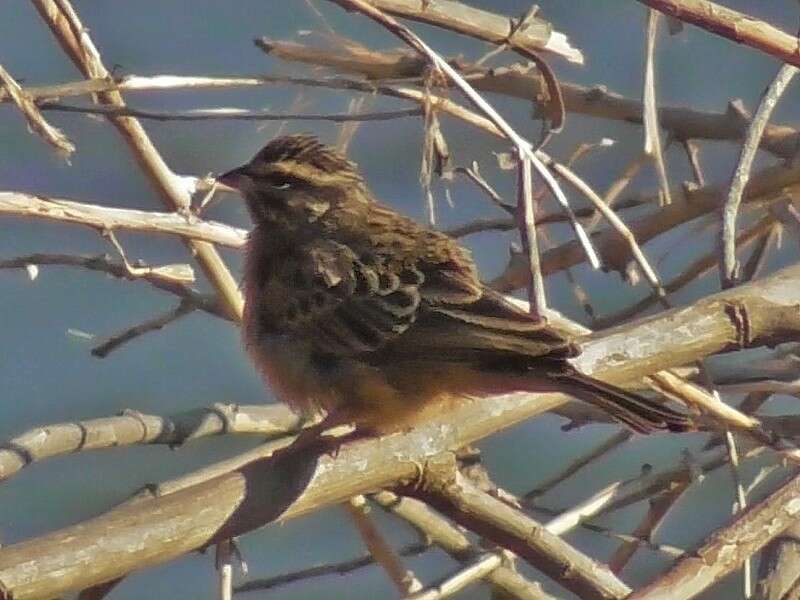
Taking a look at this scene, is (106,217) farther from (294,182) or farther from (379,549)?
(379,549)

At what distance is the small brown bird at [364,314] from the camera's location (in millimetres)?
2795

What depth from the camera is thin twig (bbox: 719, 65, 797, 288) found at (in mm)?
2949

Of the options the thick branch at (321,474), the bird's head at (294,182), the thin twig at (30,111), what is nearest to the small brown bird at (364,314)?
the bird's head at (294,182)

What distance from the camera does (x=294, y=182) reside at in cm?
336

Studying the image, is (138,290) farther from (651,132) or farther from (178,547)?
(178,547)

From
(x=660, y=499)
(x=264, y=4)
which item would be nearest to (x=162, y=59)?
(x=264, y=4)

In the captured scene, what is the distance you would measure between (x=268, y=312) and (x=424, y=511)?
1.71 ft

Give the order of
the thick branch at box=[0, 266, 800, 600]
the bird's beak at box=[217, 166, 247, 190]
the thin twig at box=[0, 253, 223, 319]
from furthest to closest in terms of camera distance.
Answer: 1. the bird's beak at box=[217, 166, 247, 190]
2. the thin twig at box=[0, 253, 223, 319]
3. the thick branch at box=[0, 266, 800, 600]

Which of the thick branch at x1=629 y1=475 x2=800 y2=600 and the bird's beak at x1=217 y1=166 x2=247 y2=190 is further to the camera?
the bird's beak at x1=217 y1=166 x2=247 y2=190

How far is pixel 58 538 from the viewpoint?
2.11 metres

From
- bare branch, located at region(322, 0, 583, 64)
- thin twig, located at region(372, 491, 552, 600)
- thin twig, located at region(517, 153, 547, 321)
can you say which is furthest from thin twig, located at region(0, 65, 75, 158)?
thin twig, located at region(372, 491, 552, 600)

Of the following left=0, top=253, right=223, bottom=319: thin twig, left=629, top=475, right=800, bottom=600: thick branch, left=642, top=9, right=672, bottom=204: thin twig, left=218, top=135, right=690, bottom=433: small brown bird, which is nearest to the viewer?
left=629, top=475, right=800, bottom=600: thick branch

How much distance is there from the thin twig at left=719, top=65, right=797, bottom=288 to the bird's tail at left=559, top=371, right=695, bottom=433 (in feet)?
1.46

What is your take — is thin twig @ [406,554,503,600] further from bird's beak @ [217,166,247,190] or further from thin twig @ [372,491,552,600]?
bird's beak @ [217,166,247,190]
